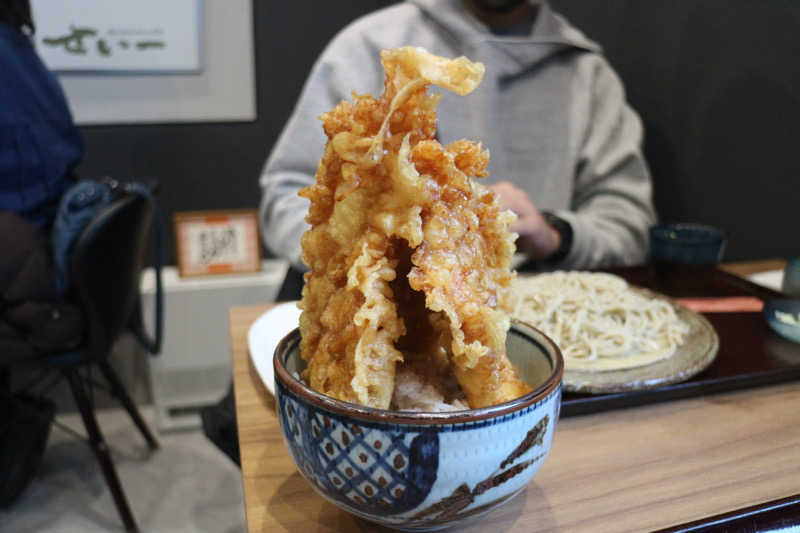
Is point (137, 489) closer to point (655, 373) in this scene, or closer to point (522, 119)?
point (522, 119)

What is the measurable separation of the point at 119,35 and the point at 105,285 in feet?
4.34

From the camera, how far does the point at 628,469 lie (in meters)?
0.69

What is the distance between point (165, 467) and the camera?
2430 mm

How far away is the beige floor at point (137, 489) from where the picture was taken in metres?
2.09

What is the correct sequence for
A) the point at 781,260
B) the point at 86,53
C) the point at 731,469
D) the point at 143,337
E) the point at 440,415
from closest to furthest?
the point at 440,415 < the point at 731,469 < the point at 781,260 < the point at 143,337 < the point at 86,53

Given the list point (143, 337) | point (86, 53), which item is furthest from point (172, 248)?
point (86, 53)

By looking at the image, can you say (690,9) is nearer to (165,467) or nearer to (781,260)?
(781,260)

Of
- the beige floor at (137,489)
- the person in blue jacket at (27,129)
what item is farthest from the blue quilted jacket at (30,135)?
the beige floor at (137,489)

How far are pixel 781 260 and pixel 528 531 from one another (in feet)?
4.84

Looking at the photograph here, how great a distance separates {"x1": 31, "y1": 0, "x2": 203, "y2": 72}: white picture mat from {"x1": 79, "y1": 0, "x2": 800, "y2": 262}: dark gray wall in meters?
0.28

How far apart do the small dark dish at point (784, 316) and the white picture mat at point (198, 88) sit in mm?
2404

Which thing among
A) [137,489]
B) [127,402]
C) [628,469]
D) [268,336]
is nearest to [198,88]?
[127,402]

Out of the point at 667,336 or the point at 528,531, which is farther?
the point at 667,336

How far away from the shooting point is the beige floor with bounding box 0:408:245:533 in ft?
6.84
